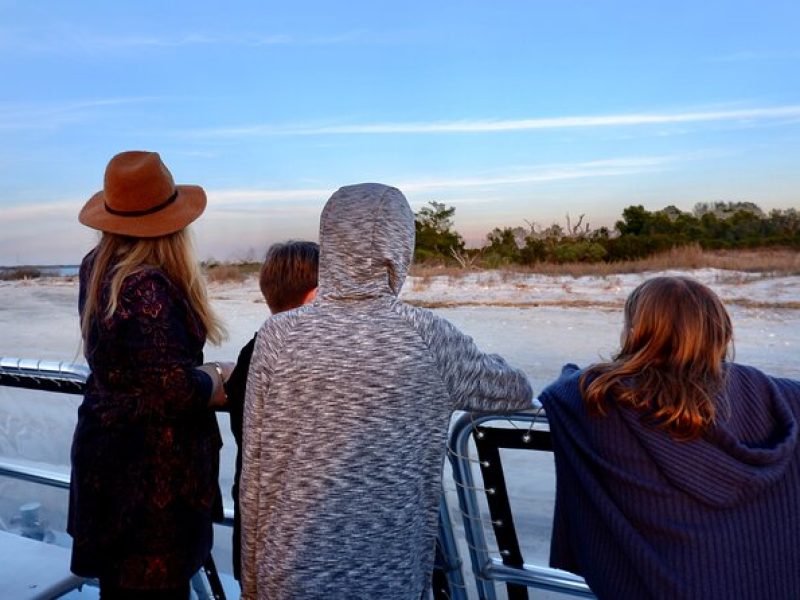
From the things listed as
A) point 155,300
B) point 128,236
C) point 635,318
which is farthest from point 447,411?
point 128,236

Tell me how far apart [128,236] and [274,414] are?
562 millimetres

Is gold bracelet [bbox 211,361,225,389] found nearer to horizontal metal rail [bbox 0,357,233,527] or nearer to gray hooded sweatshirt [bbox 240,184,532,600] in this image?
gray hooded sweatshirt [bbox 240,184,532,600]

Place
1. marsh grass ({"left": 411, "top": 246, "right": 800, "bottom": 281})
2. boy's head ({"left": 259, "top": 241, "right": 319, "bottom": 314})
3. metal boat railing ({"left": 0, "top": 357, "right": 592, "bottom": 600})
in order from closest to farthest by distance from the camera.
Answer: boy's head ({"left": 259, "top": 241, "right": 319, "bottom": 314}), metal boat railing ({"left": 0, "top": 357, "right": 592, "bottom": 600}), marsh grass ({"left": 411, "top": 246, "right": 800, "bottom": 281})

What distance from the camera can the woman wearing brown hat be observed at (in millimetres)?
1743

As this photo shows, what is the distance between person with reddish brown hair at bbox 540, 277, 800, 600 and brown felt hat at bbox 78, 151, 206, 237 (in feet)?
2.91

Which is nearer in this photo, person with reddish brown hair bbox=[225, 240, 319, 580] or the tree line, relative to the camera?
person with reddish brown hair bbox=[225, 240, 319, 580]

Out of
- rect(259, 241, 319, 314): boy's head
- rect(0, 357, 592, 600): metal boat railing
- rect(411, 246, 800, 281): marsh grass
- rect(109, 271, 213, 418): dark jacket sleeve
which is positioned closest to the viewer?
rect(109, 271, 213, 418): dark jacket sleeve

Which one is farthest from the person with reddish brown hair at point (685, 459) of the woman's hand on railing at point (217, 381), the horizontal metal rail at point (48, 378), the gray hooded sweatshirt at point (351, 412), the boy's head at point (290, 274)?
the horizontal metal rail at point (48, 378)

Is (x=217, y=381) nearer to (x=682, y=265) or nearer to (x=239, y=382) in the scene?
(x=239, y=382)

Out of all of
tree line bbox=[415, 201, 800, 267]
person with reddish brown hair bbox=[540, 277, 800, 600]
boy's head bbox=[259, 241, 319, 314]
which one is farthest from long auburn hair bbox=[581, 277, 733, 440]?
tree line bbox=[415, 201, 800, 267]

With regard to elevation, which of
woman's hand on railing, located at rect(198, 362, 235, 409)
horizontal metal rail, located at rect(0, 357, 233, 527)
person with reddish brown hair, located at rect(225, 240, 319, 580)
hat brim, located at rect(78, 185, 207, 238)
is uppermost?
hat brim, located at rect(78, 185, 207, 238)

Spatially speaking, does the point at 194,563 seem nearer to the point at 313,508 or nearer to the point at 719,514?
the point at 313,508

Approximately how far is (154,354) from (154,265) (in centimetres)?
20

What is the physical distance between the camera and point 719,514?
1520 millimetres
